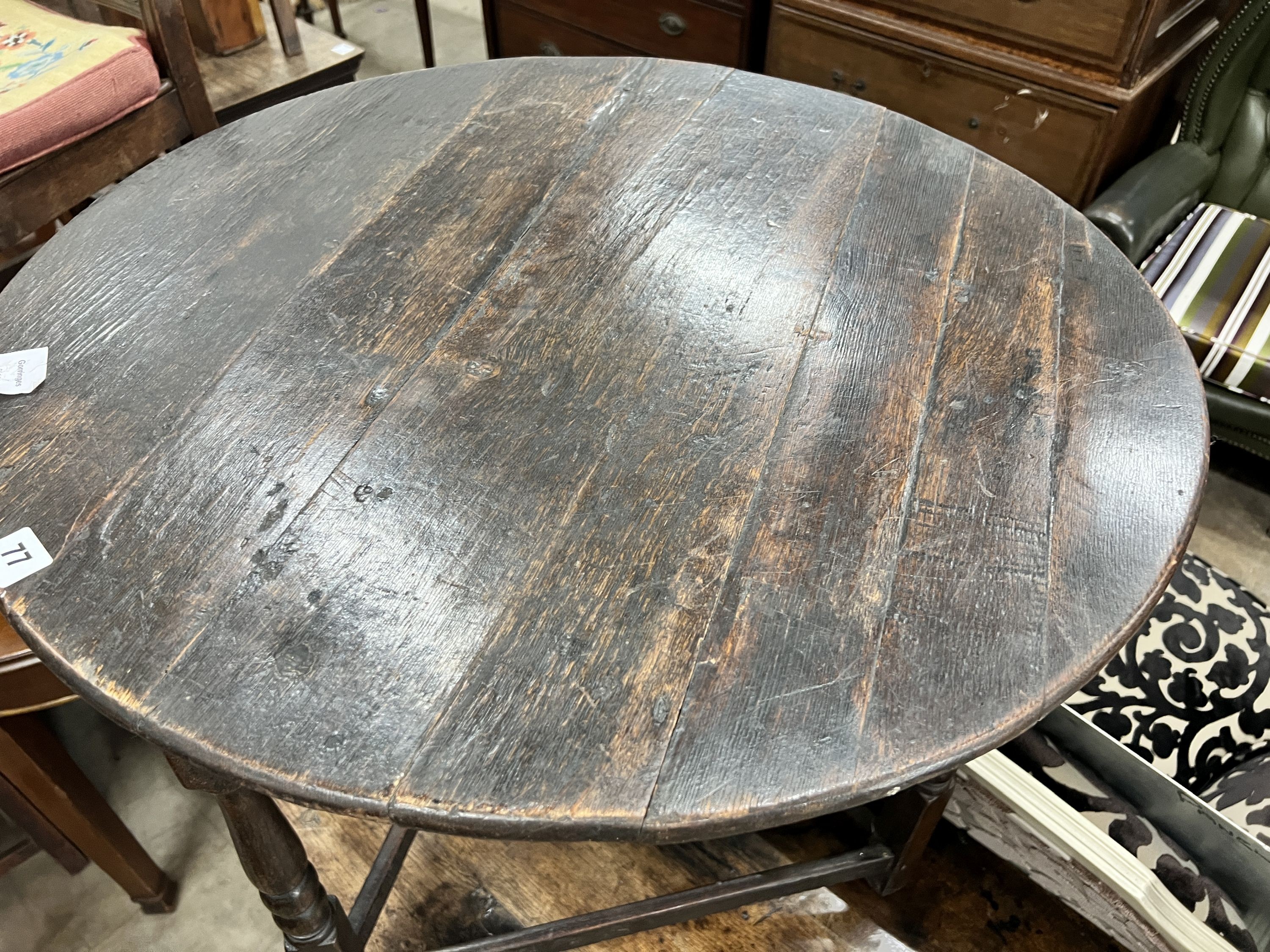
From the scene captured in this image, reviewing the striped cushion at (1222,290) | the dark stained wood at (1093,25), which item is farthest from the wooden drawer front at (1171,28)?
the striped cushion at (1222,290)

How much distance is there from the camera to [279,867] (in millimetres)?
960

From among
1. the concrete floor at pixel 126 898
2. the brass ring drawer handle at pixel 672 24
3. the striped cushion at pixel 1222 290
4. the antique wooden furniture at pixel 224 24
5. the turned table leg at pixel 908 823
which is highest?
the brass ring drawer handle at pixel 672 24

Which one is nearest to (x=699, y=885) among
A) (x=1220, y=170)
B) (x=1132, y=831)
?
(x=1132, y=831)

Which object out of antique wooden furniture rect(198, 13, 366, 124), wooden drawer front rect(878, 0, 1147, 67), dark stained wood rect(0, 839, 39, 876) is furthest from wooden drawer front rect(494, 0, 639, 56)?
dark stained wood rect(0, 839, 39, 876)

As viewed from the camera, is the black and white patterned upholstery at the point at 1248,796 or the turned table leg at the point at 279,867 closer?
the turned table leg at the point at 279,867

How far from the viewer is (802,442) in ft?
2.98

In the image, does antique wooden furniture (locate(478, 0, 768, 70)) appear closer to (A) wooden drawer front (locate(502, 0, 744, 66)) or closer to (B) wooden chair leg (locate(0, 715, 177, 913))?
(A) wooden drawer front (locate(502, 0, 744, 66))

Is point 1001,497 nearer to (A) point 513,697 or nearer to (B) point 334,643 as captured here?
(A) point 513,697

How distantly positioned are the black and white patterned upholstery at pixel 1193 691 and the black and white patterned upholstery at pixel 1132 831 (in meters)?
0.09

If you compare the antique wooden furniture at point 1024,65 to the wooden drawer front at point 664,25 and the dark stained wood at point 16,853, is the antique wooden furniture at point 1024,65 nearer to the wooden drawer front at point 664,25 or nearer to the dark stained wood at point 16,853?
the wooden drawer front at point 664,25

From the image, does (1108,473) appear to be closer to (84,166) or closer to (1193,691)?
(1193,691)

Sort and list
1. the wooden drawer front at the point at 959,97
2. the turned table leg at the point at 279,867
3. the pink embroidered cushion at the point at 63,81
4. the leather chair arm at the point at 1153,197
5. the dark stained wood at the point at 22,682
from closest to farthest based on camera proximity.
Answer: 1. the turned table leg at the point at 279,867
2. the dark stained wood at the point at 22,682
3. the pink embroidered cushion at the point at 63,81
4. the leather chair arm at the point at 1153,197
5. the wooden drawer front at the point at 959,97

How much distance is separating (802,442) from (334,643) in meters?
0.47

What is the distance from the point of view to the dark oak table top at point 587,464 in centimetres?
70
